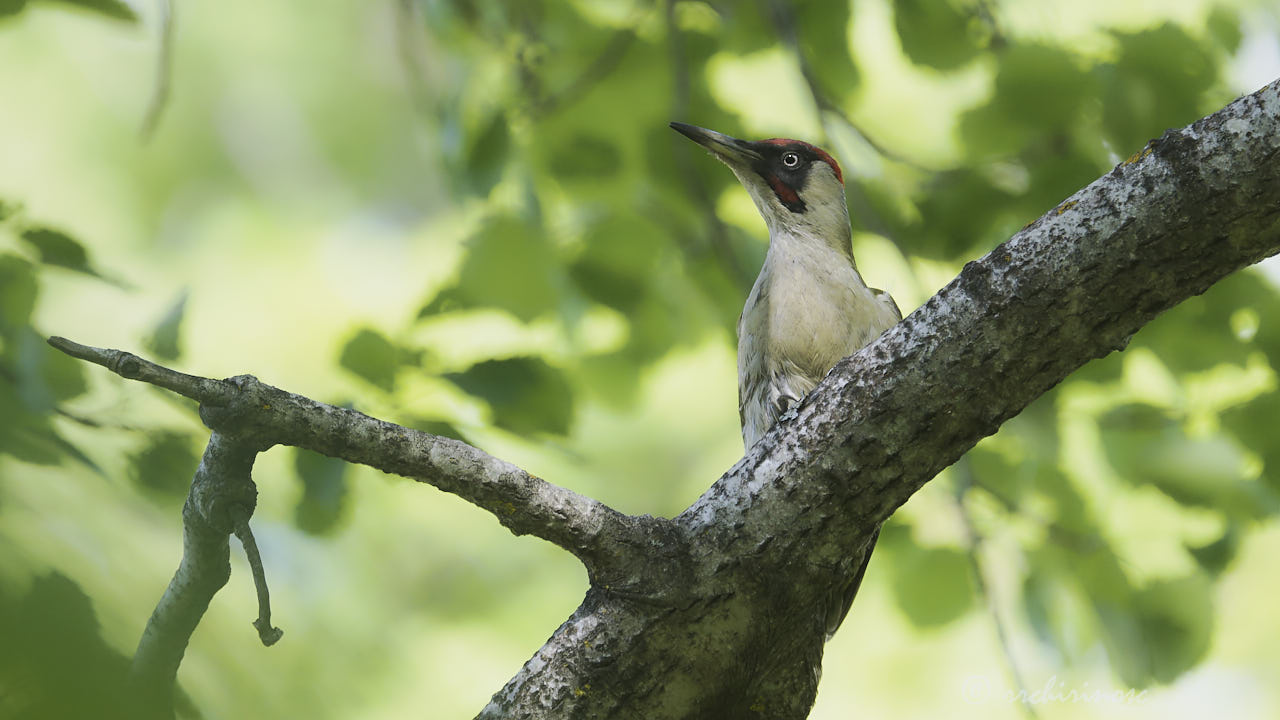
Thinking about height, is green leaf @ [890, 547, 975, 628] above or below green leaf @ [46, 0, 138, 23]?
above

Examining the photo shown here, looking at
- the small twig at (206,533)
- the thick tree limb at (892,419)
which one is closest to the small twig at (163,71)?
the small twig at (206,533)

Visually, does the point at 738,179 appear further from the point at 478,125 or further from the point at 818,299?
the point at 478,125

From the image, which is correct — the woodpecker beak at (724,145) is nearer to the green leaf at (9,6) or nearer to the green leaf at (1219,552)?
the green leaf at (9,6)

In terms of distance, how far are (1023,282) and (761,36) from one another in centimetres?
214

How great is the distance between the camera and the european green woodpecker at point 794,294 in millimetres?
3227

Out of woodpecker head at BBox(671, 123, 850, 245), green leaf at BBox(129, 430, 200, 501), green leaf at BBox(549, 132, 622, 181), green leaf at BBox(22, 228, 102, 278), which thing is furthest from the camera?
woodpecker head at BBox(671, 123, 850, 245)

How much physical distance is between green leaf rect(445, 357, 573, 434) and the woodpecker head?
1.41 m

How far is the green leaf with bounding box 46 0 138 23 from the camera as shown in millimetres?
2604

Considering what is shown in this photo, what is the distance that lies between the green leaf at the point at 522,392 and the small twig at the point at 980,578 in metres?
1.36

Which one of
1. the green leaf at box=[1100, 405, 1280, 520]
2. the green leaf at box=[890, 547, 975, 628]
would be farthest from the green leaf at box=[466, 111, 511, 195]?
the green leaf at box=[1100, 405, 1280, 520]

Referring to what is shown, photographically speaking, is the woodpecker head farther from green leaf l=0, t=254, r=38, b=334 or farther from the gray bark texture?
green leaf l=0, t=254, r=38, b=334

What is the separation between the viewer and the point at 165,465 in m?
1.99

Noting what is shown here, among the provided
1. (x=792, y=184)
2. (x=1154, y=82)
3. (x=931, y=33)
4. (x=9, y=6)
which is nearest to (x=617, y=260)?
(x=792, y=184)

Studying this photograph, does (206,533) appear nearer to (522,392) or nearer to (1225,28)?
(522,392)
